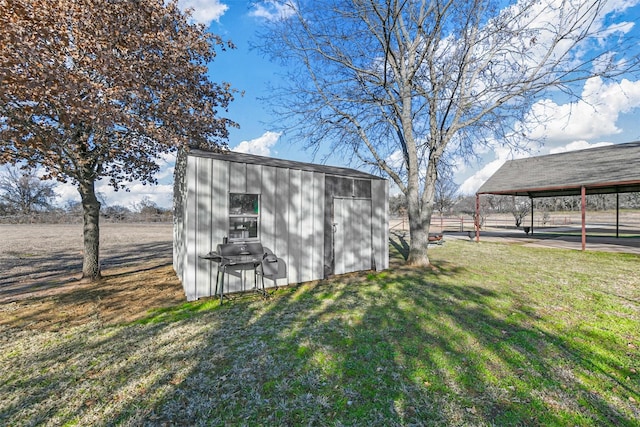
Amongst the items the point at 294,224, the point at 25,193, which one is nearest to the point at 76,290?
the point at 294,224

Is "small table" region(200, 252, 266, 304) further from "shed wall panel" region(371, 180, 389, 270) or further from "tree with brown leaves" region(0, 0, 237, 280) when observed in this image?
"shed wall panel" region(371, 180, 389, 270)

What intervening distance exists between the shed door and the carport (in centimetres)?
894

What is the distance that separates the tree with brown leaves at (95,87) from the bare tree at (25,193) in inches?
1288

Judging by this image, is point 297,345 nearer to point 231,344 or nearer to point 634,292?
point 231,344

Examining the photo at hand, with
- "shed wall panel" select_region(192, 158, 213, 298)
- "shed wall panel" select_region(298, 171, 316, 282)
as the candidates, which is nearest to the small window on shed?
"shed wall panel" select_region(192, 158, 213, 298)

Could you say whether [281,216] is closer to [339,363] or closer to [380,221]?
[380,221]

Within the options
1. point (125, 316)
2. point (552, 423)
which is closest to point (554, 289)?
point (552, 423)

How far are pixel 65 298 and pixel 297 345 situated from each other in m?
4.91

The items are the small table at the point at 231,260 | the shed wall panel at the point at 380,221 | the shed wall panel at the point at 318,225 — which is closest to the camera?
the small table at the point at 231,260

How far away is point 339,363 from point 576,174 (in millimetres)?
14960

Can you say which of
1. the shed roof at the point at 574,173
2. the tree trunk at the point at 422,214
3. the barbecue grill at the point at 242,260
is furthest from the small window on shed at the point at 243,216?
the shed roof at the point at 574,173

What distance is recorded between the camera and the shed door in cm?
696

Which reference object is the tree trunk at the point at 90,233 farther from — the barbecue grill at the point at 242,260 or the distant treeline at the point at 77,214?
the distant treeline at the point at 77,214

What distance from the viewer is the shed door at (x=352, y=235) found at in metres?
6.96
